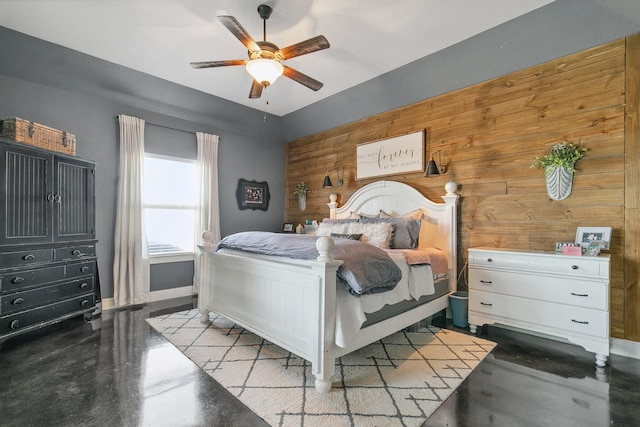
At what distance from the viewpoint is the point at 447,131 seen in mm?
3557

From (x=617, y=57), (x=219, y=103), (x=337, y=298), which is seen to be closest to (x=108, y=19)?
(x=219, y=103)

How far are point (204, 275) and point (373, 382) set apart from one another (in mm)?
2099

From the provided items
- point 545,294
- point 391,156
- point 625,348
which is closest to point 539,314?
point 545,294

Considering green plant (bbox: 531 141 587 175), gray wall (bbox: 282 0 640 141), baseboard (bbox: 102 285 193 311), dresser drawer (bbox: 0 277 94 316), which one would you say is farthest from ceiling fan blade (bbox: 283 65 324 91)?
baseboard (bbox: 102 285 193 311)

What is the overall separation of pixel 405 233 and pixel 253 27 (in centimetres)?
257

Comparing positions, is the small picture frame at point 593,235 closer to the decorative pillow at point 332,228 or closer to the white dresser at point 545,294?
the white dresser at point 545,294

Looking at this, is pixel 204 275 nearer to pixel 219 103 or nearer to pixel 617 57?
pixel 219 103

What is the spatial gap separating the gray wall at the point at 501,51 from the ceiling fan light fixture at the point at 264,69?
1712 mm

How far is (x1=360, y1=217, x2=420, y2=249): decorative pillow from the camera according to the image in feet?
10.7

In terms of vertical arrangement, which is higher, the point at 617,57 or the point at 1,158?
the point at 617,57

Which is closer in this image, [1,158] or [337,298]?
[337,298]

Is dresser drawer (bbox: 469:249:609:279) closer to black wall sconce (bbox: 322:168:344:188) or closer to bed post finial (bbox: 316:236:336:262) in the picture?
bed post finial (bbox: 316:236:336:262)

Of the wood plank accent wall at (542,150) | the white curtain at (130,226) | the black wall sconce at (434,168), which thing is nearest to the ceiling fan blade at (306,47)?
the black wall sconce at (434,168)

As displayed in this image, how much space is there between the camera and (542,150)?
2.88 meters
